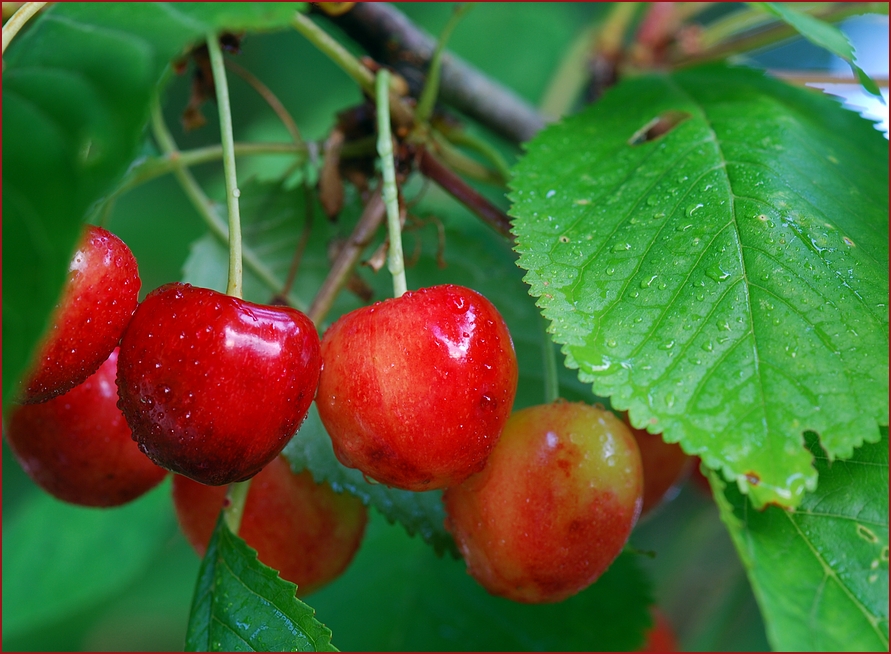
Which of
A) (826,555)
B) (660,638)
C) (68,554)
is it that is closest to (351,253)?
(826,555)

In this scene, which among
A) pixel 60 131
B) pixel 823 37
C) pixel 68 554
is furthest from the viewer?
pixel 68 554

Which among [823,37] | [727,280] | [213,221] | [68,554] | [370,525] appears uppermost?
[823,37]

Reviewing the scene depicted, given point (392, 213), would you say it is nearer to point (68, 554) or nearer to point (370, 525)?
point (370, 525)

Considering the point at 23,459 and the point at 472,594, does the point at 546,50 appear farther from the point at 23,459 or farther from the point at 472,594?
the point at 23,459

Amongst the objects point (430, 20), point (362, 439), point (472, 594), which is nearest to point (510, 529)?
point (362, 439)

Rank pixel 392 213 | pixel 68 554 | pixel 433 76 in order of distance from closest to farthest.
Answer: pixel 392 213 → pixel 433 76 → pixel 68 554

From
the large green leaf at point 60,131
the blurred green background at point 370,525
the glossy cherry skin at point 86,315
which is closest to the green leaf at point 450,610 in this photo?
the blurred green background at point 370,525

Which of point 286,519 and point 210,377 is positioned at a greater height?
point 210,377
